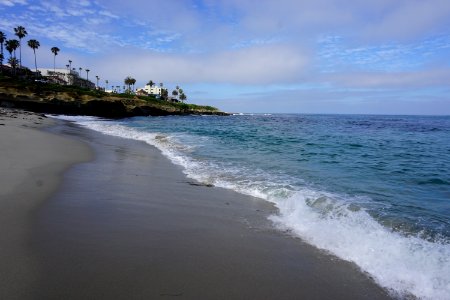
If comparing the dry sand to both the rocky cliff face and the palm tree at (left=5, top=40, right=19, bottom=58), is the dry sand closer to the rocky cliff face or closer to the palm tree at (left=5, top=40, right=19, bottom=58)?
the rocky cliff face

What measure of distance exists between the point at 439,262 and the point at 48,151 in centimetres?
1229

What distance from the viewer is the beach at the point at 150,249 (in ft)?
11.5

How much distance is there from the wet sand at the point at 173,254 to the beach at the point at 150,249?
1 cm

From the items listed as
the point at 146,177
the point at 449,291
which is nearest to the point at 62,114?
the point at 146,177

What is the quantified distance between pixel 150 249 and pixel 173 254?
35 cm

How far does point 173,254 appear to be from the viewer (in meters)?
4.37

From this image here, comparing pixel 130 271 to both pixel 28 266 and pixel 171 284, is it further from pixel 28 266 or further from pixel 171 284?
pixel 28 266

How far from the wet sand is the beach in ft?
0.04

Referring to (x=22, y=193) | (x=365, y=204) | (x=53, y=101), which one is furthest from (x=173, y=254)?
(x=53, y=101)

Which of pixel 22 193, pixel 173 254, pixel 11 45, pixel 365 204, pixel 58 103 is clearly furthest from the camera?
pixel 11 45

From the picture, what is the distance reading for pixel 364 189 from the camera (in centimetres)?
875

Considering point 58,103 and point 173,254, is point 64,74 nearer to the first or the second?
point 58,103

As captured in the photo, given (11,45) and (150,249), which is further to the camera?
(11,45)

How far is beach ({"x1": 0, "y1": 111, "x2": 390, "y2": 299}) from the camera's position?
11.5 ft
